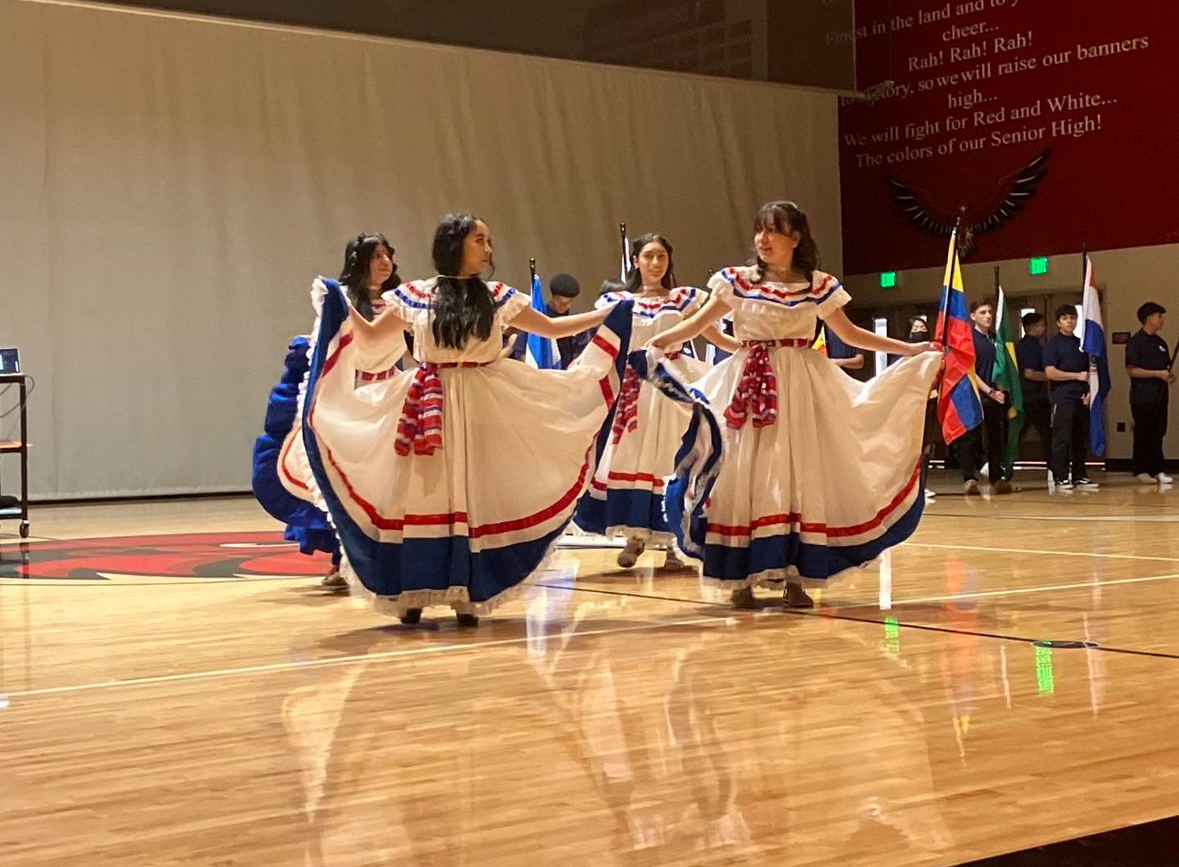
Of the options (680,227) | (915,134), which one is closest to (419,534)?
(680,227)

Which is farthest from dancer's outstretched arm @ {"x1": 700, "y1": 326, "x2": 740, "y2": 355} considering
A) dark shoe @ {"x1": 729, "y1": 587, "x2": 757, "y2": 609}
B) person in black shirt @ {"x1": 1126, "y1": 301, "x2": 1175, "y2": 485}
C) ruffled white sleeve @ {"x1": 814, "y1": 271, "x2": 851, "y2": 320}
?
person in black shirt @ {"x1": 1126, "y1": 301, "x2": 1175, "y2": 485}

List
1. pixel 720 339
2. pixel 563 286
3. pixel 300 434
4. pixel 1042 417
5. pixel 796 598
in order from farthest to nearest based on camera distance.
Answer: pixel 1042 417 → pixel 563 286 → pixel 300 434 → pixel 720 339 → pixel 796 598

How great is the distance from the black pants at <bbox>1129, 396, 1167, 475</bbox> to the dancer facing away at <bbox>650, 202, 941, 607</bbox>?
8471 mm

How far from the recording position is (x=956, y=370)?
6.41 meters

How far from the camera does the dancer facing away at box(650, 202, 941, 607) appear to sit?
5496 mm

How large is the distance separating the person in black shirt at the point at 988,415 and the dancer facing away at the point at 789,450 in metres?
7.34

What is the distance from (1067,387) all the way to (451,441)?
8.97 meters

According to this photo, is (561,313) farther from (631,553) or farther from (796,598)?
(796,598)

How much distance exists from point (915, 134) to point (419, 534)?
13327mm

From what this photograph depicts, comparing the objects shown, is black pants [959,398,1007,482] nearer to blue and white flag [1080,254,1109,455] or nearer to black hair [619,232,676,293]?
blue and white flag [1080,254,1109,455]

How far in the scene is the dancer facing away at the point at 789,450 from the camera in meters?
5.50

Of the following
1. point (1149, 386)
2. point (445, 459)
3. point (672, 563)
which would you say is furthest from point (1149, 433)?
point (445, 459)

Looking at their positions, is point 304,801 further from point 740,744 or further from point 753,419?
point 753,419

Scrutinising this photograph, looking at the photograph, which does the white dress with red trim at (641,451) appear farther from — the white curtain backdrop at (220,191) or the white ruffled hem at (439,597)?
the white curtain backdrop at (220,191)
